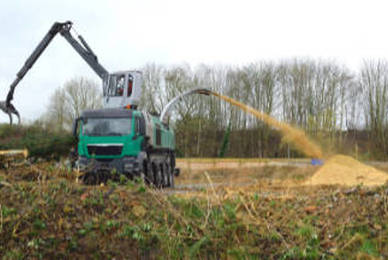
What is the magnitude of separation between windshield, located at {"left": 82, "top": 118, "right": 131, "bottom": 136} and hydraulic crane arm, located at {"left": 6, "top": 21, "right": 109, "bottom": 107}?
6.52 meters

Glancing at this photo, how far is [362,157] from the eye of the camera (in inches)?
841

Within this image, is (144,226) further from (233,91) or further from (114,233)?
(233,91)

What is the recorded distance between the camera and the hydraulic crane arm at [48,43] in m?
23.1

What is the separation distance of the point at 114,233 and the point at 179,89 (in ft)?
119

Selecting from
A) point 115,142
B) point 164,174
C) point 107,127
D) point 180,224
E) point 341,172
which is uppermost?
point 107,127

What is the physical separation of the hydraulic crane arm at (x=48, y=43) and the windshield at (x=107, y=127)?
257 inches

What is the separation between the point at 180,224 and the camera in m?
7.05

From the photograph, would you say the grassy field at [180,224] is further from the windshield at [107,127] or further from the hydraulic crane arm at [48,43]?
the hydraulic crane arm at [48,43]

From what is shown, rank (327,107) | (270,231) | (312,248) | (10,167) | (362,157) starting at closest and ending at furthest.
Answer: (312,248), (270,231), (10,167), (362,157), (327,107)

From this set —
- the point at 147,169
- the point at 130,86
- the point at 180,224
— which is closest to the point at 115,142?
the point at 147,169

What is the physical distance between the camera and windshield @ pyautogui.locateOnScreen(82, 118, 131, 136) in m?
16.7

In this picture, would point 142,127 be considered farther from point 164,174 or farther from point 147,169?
point 164,174

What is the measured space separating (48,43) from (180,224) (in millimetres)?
18685

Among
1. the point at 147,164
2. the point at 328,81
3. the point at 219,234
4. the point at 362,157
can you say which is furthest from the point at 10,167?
the point at 328,81
